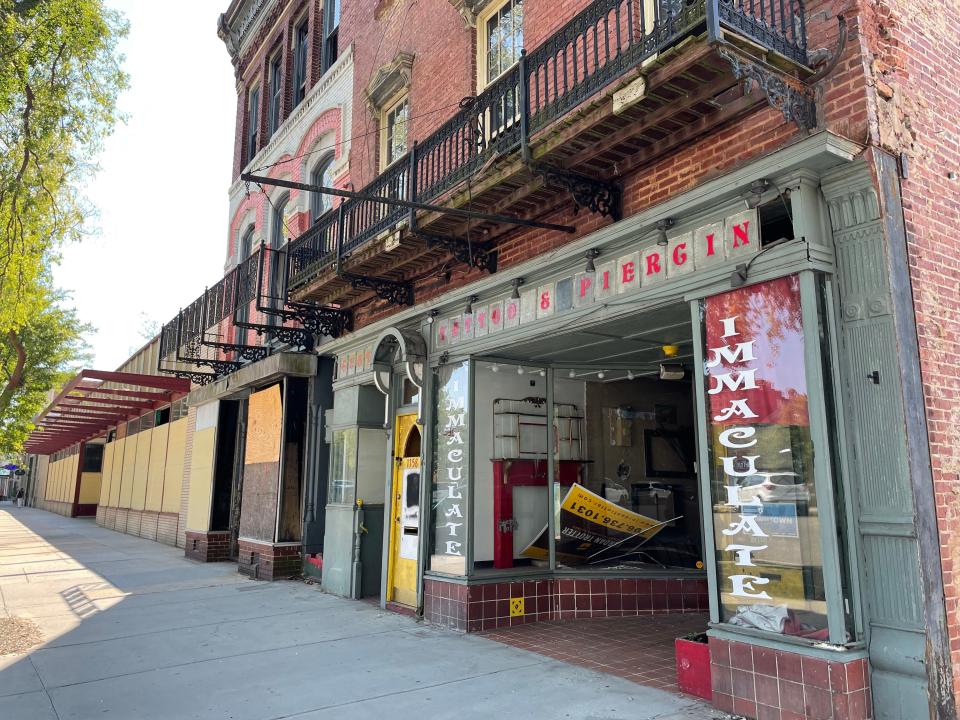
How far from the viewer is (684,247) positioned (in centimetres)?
580

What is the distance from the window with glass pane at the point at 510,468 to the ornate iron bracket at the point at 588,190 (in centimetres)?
261

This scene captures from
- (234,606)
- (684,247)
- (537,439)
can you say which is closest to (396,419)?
(537,439)

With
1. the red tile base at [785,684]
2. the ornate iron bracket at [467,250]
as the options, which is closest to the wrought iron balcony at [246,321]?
the ornate iron bracket at [467,250]

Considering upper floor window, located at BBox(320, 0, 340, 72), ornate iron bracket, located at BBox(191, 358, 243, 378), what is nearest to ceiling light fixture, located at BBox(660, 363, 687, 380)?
upper floor window, located at BBox(320, 0, 340, 72)

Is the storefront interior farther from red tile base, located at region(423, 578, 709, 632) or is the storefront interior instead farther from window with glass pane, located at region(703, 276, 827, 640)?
window with glass pane, located at region(703, 276, 827, 640)

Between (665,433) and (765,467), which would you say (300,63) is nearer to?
(665,433)

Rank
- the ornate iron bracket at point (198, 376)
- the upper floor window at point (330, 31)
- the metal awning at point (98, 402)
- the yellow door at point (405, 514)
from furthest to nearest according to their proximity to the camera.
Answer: the metal awning at point (98, 402) < the ornate iron bracket at point (198, 376) < the upper floor window at point (330, 31) < the yellow door at point (405, 514)

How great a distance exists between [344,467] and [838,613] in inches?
304

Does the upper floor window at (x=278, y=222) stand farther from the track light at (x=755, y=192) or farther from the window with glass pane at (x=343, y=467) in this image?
the track light at (x=755, y=192)

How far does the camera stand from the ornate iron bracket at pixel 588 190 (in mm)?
6367

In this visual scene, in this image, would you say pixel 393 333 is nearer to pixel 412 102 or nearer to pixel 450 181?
pixel 450 181

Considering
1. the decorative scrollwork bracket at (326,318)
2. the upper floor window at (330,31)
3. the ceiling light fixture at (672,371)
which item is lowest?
the ceiling light fixture at (672,371)

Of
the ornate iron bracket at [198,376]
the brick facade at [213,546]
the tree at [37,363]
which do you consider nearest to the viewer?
the brick facade at [213,546]

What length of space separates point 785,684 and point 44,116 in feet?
44.6
